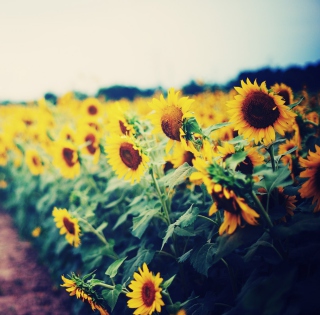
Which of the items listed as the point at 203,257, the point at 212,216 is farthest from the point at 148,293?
the point at 212,216

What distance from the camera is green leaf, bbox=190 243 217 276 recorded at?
132 centimetres

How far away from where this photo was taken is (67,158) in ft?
9.34

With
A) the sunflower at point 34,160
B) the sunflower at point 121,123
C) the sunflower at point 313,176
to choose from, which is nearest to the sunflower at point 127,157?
the sunflower at point 121,123

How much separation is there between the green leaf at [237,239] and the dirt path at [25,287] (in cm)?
269

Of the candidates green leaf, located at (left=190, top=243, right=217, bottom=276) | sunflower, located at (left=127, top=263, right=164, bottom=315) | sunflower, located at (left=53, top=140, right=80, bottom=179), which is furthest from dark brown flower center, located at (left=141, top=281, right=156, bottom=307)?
sunflower, located at (left=53, top=140, right=80, bottom=179)

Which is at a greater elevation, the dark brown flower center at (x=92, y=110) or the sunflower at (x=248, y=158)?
the dark brown flower center at (x=92, y=110)

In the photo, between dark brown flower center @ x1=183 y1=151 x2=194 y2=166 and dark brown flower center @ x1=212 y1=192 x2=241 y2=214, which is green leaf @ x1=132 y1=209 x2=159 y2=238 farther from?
dark brown flower center @ x1=212 y1=192 x2=241 y2=214

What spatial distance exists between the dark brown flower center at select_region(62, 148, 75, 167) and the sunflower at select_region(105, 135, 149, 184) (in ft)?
3.33

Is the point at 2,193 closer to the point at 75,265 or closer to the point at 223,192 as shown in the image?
the point at 75,265

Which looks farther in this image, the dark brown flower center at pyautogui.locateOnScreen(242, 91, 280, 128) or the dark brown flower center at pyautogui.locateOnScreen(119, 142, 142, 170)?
the dark brown flower center at pyautogui.locateOnScreen(119, 142, 142, 170)

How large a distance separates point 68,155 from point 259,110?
81.5 inches

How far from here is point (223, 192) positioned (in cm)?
101

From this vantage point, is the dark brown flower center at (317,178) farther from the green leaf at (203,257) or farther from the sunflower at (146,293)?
the sunflower at (146,293)

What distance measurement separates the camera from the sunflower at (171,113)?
1.49 metres
